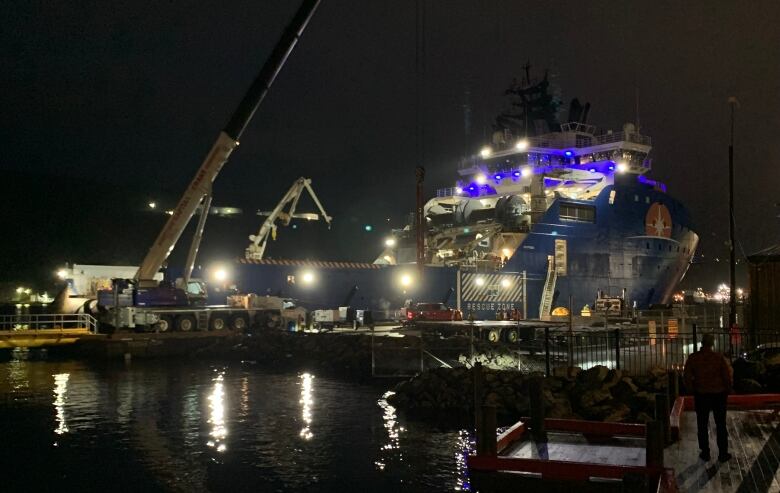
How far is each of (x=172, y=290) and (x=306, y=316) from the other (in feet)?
21.5

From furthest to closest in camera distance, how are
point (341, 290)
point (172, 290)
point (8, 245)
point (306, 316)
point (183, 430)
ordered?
point (8, 245) < point (341, 290) < point (306, 316) < point (172, 290) < point (183, 430)

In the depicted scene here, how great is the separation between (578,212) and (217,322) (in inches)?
816

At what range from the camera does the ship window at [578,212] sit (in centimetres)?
3875

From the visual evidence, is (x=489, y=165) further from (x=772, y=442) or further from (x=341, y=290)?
(x=772, y=442)

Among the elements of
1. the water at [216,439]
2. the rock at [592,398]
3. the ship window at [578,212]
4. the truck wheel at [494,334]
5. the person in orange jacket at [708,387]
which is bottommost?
the water at [216,439]

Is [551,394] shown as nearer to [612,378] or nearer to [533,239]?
[612,378]

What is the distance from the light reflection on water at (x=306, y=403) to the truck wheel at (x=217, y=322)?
8241 mm

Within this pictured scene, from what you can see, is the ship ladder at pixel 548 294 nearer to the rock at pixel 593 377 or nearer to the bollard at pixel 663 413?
the rock at pixel 593 377

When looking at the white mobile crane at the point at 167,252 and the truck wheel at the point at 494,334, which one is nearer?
the truck wheel at the point at 494,334

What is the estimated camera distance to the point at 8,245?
68.8m

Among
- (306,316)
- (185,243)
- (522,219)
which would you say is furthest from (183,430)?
(185,243)

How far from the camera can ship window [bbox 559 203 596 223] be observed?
38.8 m

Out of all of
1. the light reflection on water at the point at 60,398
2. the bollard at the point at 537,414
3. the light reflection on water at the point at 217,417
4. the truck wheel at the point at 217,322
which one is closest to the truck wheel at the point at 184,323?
the truck wheel at the point at 217,322

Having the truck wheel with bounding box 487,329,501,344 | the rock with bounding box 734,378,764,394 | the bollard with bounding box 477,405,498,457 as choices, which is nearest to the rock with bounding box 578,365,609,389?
the rock with bounding box 734,378,764,394
